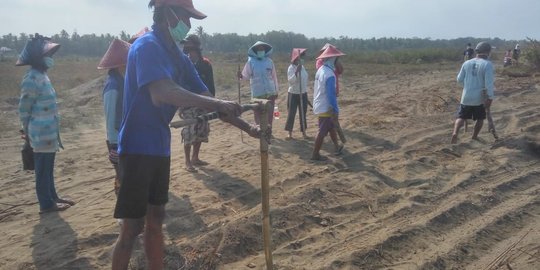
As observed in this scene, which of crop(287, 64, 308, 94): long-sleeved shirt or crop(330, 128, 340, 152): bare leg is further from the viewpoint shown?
crop(287, 64, 308, 94): long-sleeved shirt

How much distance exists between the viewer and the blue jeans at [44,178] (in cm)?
501

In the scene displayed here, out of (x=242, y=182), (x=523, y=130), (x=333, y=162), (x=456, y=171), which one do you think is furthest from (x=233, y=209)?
(x=523, y=130)

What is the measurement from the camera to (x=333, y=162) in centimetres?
687

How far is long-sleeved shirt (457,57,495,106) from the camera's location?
305 inches

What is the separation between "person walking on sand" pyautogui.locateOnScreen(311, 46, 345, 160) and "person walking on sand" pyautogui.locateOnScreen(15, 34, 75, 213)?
3658 millimetres

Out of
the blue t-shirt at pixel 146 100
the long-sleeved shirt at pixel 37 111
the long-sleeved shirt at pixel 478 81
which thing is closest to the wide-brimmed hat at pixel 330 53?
the long-sleeved shirt at pixel 478 81

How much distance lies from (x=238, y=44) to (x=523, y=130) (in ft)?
254

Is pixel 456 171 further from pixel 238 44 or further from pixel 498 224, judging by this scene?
pixel 238 44

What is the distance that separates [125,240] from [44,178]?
8.60ft

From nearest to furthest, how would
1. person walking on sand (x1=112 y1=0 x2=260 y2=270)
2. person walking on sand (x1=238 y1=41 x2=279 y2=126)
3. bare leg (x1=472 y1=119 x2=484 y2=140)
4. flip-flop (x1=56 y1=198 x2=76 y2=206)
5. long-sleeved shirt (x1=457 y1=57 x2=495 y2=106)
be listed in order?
person walking on sand (x1=112 y1=0 x2=260 y2=270) < flip-flop (x1=56 y1=198 x2=76 y2=206) < long-sleeved shirt (x1=457 y1=57 x2=495 y2=106) < bare leg (x1=472 y1=119 x2=484 y2=140) < person walking on sand (x1=238 y1=41 x2=279 y2=126)

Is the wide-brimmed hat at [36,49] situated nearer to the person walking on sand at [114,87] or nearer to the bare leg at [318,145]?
the person walking on sand at [114,87]

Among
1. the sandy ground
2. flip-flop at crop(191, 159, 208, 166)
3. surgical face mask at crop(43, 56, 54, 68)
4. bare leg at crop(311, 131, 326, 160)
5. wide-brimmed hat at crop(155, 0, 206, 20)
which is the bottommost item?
the sandy ground

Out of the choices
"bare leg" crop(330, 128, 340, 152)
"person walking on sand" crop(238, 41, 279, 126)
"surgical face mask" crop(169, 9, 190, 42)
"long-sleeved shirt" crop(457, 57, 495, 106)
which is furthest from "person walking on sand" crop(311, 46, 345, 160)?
"surgical face mask" crop(169, 9, 190, 42)

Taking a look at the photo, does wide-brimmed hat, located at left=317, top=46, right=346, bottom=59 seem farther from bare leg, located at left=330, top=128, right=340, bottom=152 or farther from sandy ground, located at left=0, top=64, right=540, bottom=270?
sandy ground, located at left=0, top=64, right=540, bottom=270
